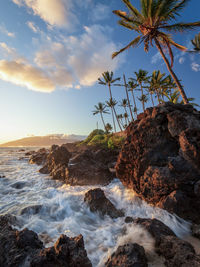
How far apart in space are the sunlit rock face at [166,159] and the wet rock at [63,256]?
2757mm

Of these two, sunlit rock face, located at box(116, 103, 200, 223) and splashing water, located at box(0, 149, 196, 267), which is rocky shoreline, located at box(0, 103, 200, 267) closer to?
sunlit rock face, located at box(116, 103, 200, 223)

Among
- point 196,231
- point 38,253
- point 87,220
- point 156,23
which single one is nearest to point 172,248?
point 196,231

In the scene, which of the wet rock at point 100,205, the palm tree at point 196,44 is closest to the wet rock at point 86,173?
the wet rock at point 100,205

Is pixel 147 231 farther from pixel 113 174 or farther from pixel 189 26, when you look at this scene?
pixel 189 26

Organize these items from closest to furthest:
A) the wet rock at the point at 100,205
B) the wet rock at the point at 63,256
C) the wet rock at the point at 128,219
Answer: the wet rock at the point at 63,256 < the wet rock at the point at 128,219 < the wet rock at the point at 100,205

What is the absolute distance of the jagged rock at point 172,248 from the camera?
1896 millimetres

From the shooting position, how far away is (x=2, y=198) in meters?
5.24

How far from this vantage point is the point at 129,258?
1.92 m

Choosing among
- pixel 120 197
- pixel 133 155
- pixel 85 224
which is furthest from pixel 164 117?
pixel 85 224

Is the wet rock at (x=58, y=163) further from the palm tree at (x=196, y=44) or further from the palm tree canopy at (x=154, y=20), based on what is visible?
the palm tree at (x=196, y=44)

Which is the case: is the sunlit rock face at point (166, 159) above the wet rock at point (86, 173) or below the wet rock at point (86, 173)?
above

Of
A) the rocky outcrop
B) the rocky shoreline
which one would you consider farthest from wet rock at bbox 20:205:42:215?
the rocky outcrop

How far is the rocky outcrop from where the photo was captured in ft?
5.98

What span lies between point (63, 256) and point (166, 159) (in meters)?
3.74
